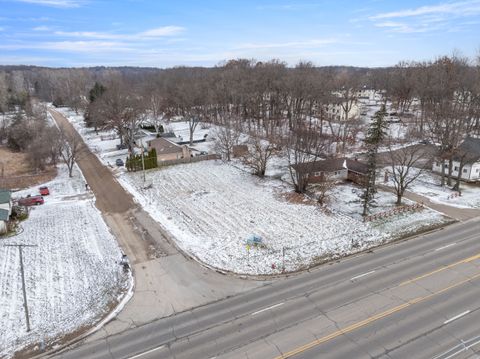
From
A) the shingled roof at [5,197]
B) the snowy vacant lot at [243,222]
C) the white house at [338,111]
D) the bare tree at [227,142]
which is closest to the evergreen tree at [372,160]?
the snowy vacant lot at [243,222]

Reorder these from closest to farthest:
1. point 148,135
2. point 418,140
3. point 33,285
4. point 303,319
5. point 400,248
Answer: point 303,319 < point 33,285 < point 400,248 < point 418,140 < point 148,135

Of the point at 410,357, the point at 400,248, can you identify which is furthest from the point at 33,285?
the point at 400,248

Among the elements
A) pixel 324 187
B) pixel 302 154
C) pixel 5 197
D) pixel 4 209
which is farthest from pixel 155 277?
pixel 302 154

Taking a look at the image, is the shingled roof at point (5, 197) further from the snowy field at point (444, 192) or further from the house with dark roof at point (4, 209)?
the snowy field at point (444, 192)

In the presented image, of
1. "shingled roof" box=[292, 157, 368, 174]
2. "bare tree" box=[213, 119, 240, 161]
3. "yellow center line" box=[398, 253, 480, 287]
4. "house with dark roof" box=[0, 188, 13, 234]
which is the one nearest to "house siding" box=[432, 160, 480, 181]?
"shingled roof" box=[292, 157, 368, 174]

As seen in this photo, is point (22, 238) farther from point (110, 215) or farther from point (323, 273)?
point (323, 273)

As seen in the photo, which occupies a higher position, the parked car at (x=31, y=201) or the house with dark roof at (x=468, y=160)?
the house with dark roof at (x=468, y=160)

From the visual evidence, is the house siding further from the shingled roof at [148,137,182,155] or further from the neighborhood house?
the shingled roof at [148,137,182,155]
